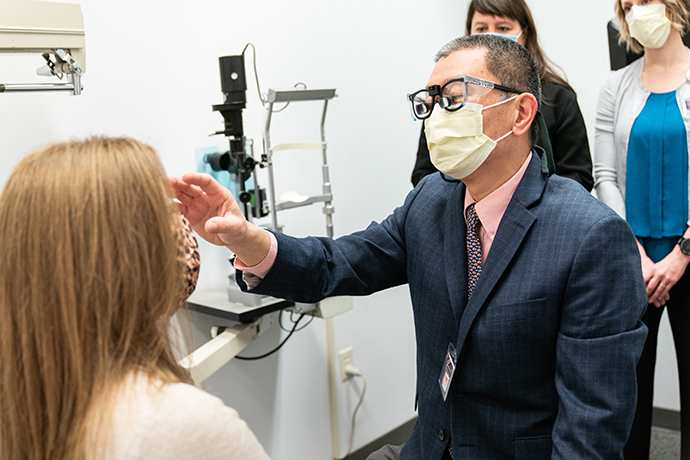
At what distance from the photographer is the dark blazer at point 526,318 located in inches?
42.5

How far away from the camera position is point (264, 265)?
126cm

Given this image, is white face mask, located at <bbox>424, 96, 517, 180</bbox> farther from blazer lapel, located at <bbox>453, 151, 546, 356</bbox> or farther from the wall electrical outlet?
the wall electrical outlet

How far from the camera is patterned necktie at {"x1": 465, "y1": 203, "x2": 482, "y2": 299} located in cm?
124

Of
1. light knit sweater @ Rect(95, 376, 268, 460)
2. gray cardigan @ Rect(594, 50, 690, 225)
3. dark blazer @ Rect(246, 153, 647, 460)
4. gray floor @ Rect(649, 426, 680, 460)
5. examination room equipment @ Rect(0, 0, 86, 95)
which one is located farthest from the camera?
gray floor @ Rect(649, 426, 680, 460)

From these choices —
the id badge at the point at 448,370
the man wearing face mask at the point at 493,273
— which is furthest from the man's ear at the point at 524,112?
the id badge at the point at 448,370

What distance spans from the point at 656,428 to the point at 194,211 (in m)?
2.58

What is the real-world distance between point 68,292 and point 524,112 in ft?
3.07

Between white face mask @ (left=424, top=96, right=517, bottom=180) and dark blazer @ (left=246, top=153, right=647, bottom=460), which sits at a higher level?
white face mask @ (left=424, top=96, right=517, bottom=180)

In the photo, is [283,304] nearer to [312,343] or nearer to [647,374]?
[312,343]

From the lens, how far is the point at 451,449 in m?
1.23

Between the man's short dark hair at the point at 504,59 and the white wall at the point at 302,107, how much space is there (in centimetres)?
111

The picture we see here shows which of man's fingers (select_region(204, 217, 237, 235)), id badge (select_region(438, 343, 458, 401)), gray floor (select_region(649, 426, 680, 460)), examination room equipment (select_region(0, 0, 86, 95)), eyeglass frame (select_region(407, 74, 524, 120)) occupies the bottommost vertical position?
gray floor (select_region(649, 426, 680, 460))

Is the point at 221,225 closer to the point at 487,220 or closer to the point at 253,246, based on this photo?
the point at 253,246

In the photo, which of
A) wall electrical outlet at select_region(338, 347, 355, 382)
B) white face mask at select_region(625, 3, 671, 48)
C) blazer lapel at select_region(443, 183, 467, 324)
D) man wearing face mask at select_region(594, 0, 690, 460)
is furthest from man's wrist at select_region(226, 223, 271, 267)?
wall electrical outlet at select_region(338, 347, 355, 382)
